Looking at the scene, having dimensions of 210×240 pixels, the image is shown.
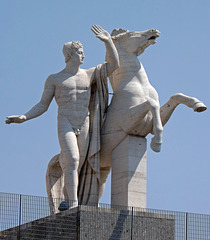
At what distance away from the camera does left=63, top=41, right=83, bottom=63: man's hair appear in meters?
26.0


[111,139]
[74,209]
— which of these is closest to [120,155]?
[111,139]

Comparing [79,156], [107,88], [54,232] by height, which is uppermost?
[107,88]

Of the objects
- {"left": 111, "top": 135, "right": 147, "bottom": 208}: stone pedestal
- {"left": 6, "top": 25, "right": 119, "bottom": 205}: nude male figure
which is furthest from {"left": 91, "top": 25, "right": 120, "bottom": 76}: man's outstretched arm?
{"left": 111, "top": 135, "right": 147, "bottom": 208}: stone pedestal

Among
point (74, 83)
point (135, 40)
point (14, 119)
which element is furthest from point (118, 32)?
point (14, 119)

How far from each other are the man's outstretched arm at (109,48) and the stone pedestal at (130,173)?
68.0 inches

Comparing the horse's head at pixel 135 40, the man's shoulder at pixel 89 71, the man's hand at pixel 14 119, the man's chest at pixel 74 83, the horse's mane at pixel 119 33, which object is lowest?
the man's hand at pixel 14 119

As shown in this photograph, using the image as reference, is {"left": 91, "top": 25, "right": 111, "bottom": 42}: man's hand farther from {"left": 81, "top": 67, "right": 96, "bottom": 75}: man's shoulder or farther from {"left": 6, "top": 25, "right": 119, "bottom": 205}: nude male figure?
{"left": 81, "top": 67, "right": 96, "bottom": 75}: man's shoulder

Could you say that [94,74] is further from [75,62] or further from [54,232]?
[54,232]

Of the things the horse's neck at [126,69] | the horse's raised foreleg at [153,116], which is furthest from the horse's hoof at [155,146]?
the horse's neck at [126,69]

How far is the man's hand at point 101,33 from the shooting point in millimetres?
25792

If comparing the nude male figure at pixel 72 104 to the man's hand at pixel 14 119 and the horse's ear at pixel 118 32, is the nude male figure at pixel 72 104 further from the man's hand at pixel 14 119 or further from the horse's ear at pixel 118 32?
the horse's ear at pixel 118 32

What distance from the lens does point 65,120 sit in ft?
84.6

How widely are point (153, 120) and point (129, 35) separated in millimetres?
2448

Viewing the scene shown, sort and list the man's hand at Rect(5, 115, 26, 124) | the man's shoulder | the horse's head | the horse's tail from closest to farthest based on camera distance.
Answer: the man's hand at Rect(5, 115, 26, 124) → the man's shoulder → the horse's tail → the horse's head
